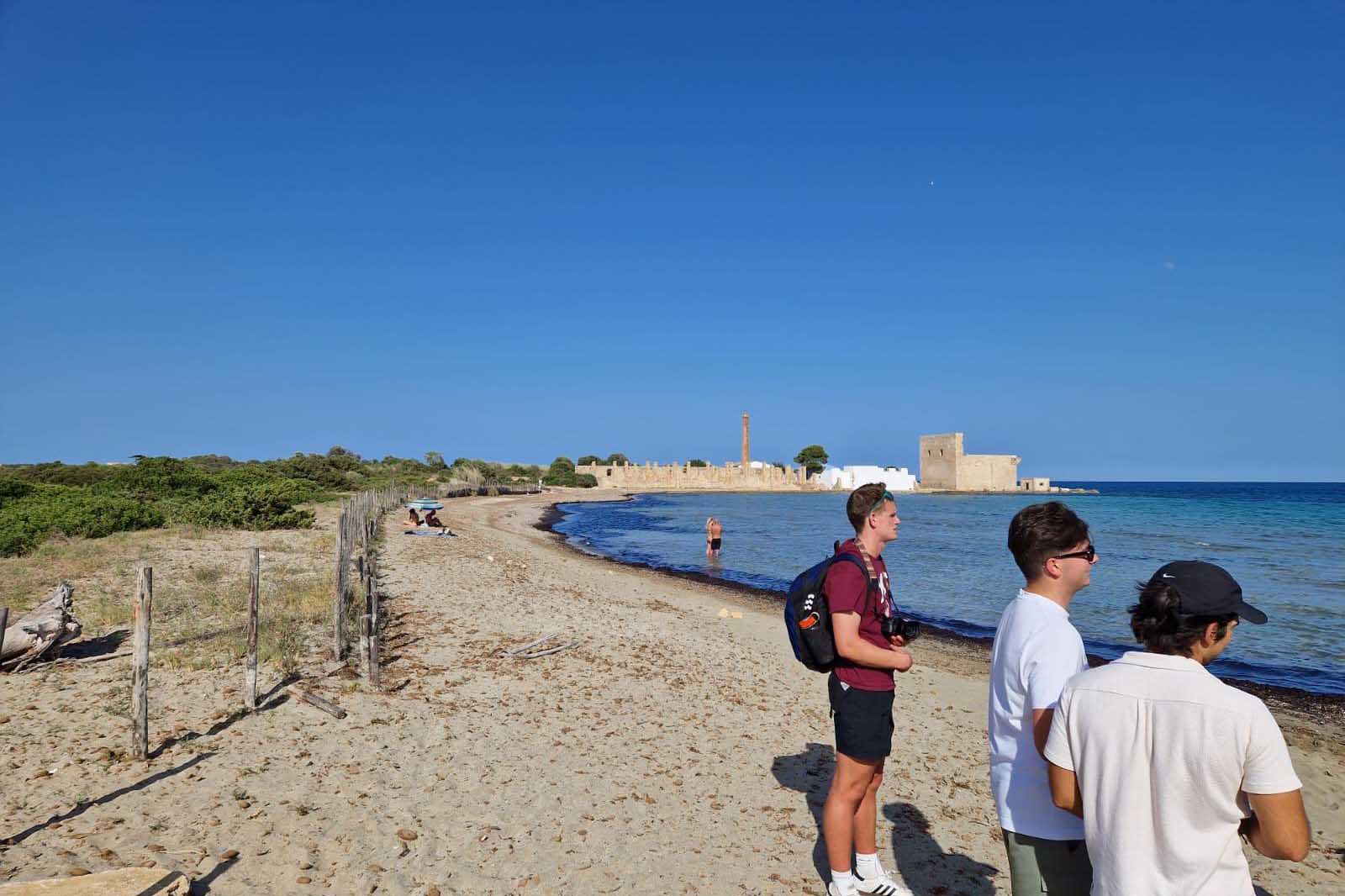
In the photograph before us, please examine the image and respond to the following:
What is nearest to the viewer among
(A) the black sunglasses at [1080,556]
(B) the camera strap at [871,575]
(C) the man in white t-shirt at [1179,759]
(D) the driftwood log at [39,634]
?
(C) the man in white t-shirt at [1179,759]

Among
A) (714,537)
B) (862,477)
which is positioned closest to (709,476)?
(862,477)

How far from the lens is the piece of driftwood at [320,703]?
622 centimetres

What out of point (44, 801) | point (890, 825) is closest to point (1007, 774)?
point (890, 825)

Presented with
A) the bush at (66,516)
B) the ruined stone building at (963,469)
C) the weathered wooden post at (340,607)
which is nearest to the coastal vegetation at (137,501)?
the bush at (66,516)

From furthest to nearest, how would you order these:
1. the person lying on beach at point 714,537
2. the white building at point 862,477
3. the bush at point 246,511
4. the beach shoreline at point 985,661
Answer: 1. the white building at point 862,477
2. the person lying on beach at point 714,537
3. the bush at point 246,511
4. the beach shoreline at point 985,661

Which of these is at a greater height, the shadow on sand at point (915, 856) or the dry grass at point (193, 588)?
the dry grass at point (193, 588)

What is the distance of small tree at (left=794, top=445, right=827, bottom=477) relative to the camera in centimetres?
11844

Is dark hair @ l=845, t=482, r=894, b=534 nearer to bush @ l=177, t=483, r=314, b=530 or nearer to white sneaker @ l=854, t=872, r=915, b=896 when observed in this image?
white sneaker @ l=854, t=872, r=915, b=896

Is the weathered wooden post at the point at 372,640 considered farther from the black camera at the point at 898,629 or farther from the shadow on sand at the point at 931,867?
the black camera at the point at 898,629

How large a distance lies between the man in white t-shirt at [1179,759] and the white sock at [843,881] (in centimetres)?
191

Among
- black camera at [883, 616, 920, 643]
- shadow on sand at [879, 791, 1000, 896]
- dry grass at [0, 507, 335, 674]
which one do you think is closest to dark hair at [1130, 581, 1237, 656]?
black camera at [883, 616, 920, 643]

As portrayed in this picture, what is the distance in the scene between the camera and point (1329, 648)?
12266mm

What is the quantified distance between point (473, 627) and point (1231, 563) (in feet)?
79.0

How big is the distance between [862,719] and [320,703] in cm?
481
